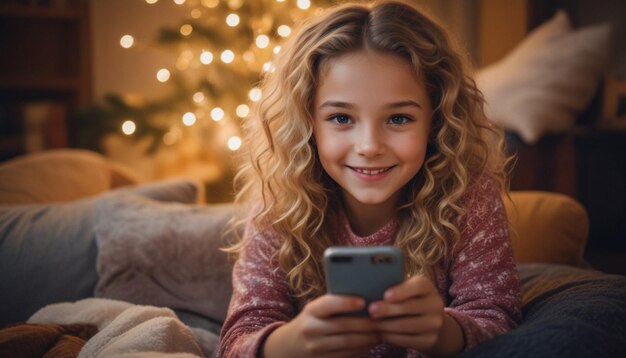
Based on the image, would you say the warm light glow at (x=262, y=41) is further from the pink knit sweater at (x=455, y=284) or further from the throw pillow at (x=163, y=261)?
the pink knit sweater at (x=455, y=284)

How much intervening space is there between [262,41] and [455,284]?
158 cm

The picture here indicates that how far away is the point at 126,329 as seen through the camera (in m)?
1.09

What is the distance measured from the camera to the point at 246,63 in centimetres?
260

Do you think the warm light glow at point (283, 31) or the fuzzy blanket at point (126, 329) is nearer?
the fuzzy blanket at point (126, 329)

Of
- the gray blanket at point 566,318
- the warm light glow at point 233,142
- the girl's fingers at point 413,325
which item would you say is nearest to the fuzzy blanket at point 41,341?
the girl's fingers at point 413,325

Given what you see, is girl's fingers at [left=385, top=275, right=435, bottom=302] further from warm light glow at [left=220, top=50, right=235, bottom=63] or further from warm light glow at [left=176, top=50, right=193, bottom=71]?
warm light glow at [left=176, top=50, right=193, bottom=71]

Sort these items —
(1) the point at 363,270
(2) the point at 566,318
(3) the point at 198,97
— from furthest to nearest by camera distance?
(3) the point at 198,97 < (2) the point at 566,318 < (1) the point at 363,270

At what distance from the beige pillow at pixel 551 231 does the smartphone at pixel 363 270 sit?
818 mm

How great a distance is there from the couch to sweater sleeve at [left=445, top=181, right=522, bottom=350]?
0.07 metres

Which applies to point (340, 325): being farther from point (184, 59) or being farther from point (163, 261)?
point (184, 59)

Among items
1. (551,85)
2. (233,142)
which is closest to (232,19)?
(233,142)

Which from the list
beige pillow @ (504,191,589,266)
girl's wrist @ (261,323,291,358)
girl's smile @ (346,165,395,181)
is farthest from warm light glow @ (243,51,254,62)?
girl's wrist @ (261,323,291,358)

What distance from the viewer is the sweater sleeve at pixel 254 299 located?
3.57 feet

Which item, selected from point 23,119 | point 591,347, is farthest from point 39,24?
point 591,347
